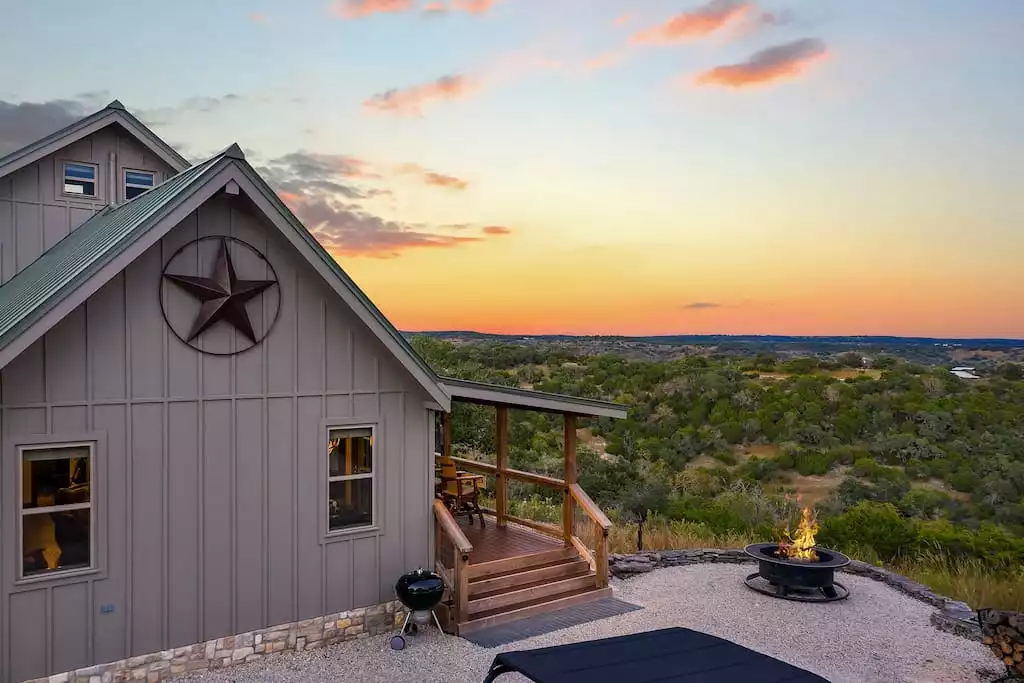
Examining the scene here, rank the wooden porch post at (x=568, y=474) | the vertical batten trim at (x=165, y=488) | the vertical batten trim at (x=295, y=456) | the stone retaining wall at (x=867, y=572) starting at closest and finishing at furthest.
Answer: the vertical batten trim at (x=165, y=488) < the vertical batten trim at (x=295, y=456) < the stone retaining wall at (x=867, y=572) < the wooden porch post at (x=568, y=474)

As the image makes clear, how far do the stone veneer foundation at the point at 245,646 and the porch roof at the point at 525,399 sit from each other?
2.75 meters

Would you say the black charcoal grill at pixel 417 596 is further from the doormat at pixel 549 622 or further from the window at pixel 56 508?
the window at pixel 56 508

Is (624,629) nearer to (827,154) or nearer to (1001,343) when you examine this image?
(827,154)

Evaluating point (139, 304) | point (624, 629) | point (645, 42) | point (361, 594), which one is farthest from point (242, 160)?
point (645, 42)

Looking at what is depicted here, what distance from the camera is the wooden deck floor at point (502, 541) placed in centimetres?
1048

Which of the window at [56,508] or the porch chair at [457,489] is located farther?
the porch chair at [457,489]

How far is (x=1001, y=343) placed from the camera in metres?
64.7

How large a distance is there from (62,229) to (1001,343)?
239 ft

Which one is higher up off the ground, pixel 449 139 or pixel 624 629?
pixel 449 139

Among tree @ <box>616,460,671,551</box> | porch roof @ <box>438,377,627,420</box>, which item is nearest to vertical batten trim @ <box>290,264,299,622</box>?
porch roof @ <box>438,377,627,420</box>

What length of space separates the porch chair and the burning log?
6980 millimetres

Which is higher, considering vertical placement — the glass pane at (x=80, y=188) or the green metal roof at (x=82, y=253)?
the glass pane at (x=80, y=188)

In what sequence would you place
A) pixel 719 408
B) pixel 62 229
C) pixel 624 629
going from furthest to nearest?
pixel 719 408, pixel 62 229, pixel 624 629

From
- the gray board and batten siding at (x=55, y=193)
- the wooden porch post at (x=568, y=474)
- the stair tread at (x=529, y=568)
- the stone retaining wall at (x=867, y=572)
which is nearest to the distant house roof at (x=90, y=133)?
the gray board and batten siding at (x=55, y=193)
